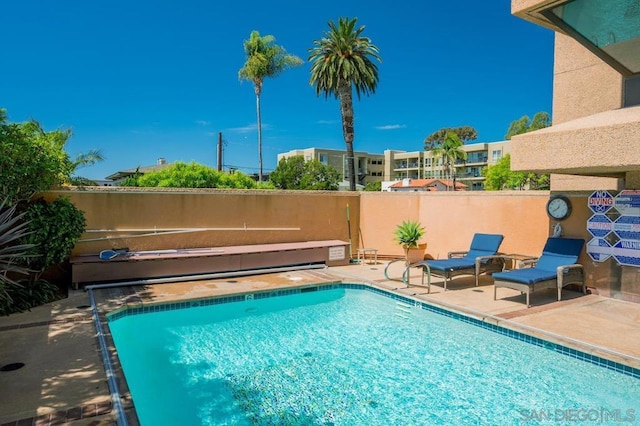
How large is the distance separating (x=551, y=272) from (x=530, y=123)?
48.8 metres

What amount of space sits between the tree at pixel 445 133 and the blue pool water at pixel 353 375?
263 feet

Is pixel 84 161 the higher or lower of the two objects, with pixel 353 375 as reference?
Answer: higher

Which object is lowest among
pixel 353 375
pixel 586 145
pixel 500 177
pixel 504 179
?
pixel 353 375

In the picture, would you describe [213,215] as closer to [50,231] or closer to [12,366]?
[50,231]

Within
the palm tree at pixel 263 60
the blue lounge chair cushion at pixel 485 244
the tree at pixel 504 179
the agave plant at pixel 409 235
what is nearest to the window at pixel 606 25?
the blue lounge chair cushion at pixel 485 244

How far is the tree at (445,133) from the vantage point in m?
82.4

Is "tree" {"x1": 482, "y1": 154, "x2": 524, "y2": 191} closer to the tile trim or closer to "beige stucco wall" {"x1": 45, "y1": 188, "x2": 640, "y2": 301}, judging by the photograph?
"beige stucco wall" {"x1": 45, "y1": 188, "x2": 640, "y2": 301}

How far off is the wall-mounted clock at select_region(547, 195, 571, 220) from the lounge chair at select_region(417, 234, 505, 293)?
1305 mm

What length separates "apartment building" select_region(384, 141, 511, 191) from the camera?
69625 mm

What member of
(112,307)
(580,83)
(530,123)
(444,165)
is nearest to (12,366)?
(112,307)

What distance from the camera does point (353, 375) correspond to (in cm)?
552

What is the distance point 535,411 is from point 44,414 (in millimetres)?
5121

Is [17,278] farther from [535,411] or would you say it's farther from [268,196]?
[535,411]

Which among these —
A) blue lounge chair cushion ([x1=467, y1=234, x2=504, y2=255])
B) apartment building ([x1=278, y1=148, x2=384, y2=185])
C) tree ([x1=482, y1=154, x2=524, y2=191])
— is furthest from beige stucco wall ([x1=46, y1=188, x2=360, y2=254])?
apartment building ([x1=278, y1=148, x2=384, y2=185])
